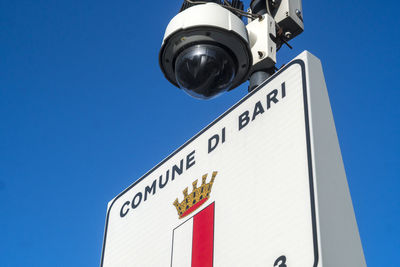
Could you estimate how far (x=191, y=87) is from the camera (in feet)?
7.52

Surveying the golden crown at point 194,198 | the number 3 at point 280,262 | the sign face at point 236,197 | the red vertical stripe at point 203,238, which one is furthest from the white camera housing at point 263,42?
the number 3 at point 280,262

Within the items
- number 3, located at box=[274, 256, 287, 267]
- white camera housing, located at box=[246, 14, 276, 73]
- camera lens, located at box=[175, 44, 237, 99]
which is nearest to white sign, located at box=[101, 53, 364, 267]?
number 3, located at box=[274, 256, 287, 267]

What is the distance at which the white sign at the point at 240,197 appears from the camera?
1.63 meters

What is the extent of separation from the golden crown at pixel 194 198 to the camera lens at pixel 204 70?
0.38 meters

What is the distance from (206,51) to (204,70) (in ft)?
0.23

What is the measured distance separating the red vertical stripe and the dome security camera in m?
0.53

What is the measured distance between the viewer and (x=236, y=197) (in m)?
1.88

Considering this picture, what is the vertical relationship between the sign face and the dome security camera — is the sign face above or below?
below

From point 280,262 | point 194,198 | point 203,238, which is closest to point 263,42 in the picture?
point 194,198

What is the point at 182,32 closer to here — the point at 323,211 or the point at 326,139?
the point at 326,139

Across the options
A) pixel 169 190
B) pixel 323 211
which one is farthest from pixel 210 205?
pixel 323 211

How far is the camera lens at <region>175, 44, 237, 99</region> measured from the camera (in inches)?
87.9

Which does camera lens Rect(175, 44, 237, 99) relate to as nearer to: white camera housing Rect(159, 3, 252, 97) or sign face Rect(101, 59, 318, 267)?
white camera housing Rect(159, 3, 252, 97)

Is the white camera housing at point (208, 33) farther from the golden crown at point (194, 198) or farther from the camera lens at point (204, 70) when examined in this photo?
the golden crown at point (194, 198)
